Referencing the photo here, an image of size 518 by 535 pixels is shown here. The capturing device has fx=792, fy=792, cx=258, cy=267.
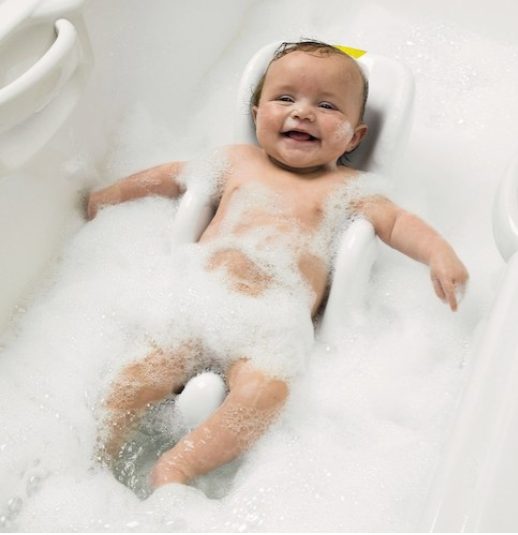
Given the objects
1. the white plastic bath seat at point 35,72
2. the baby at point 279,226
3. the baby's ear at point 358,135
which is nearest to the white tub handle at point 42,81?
the white plastic bath seat at point 35,72

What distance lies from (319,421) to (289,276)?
0.24 meters

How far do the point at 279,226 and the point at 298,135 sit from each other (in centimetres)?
16

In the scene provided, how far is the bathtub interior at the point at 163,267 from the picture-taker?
977 millimetres

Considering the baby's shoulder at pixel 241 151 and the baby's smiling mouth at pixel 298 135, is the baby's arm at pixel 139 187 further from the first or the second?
the baby's smiling mouth at pixel 298 135

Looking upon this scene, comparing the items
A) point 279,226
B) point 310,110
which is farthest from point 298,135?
point 279,226

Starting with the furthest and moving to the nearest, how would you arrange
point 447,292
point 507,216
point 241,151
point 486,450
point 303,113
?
point 241,151 → point 303,113 → point 447,292 → point 507,216 → point 486,450

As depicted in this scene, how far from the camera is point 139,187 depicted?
4.56 ft

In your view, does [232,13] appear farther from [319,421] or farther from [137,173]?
[319,421]

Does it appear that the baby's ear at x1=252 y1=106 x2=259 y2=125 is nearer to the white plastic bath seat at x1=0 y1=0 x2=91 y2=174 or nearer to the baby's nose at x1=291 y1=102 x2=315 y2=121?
the baby's nose at x1=291 y1=102 x2=315 y2=121

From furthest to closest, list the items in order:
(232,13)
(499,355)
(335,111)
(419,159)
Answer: (232,13) < (419,159) < (335,111) < (499,355)

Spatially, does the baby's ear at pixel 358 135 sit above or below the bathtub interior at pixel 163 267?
above

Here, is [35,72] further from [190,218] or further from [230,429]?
[230,429]

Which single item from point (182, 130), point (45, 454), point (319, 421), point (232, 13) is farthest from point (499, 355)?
point (232, 13)

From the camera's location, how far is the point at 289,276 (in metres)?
1.23
